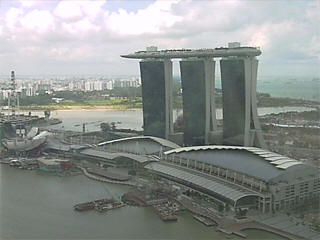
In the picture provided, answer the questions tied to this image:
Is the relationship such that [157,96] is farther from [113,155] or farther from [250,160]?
[250,160]

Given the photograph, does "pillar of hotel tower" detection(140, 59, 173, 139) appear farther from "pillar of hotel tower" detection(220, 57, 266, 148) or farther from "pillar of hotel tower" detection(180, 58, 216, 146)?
"pillar of hotel tower" detection(220, 57, 266, 148)

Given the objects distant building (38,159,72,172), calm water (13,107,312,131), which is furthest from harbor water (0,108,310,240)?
calm water (13,107,312,131)

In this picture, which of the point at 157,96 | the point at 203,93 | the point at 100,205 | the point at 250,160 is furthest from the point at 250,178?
the point at 157,96

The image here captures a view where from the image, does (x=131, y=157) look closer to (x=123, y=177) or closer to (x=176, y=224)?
(x=123, y=177)

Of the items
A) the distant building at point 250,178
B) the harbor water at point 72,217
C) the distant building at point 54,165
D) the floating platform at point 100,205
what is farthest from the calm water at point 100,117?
the floating platform at point 100,205

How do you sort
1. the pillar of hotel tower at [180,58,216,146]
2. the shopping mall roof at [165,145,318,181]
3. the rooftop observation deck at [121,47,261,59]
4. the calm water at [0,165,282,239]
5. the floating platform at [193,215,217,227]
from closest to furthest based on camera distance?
the calm water at [0,165,282,239], the floating platform at [193,215,217,227], the shopping mall roof at [165,145,318,181], the rooftop observation deck at [121,47,261,59], the pillar of hotel tower at [180,58,216,146]

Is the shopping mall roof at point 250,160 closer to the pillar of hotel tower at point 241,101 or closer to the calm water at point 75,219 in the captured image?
the calm water at point 75,219

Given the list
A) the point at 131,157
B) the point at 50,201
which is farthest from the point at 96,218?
the point at 131,157
